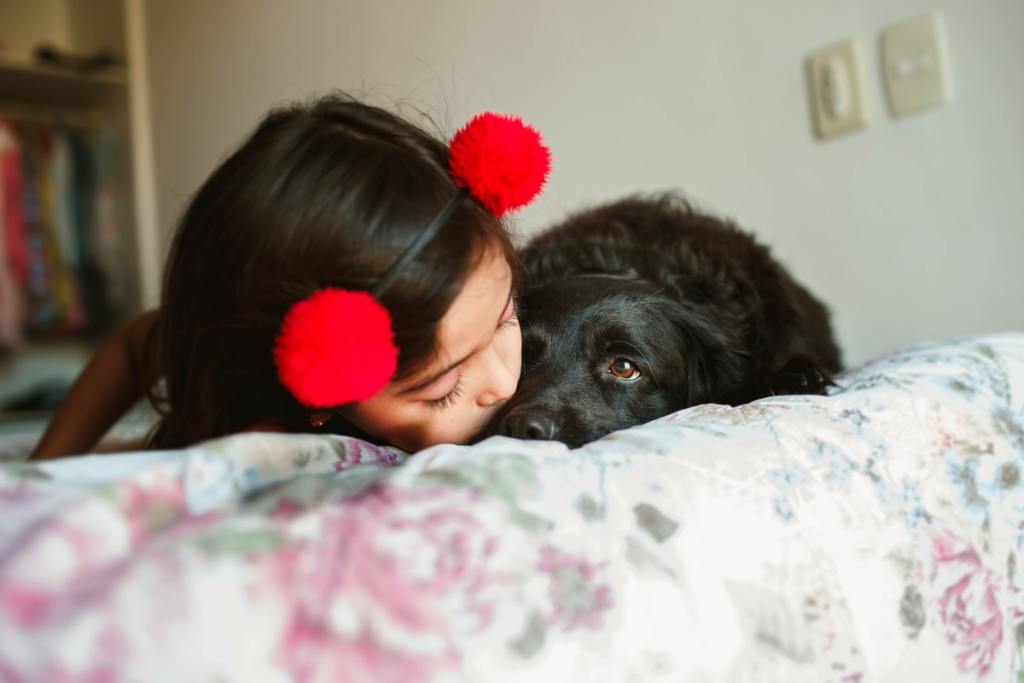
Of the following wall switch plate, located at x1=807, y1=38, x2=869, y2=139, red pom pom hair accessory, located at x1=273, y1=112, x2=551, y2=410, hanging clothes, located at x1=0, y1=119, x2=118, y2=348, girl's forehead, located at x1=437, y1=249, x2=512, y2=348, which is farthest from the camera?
hanging clothes, located at x1=0, y1=119, x2=118, y2=348

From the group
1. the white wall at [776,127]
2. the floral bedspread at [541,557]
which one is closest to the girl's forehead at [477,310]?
the floral bedspread at [541,557]

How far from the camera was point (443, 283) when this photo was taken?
74 centimetres

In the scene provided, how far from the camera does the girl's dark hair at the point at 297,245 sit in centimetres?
71

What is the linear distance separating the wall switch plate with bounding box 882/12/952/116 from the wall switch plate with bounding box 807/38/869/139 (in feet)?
0.16

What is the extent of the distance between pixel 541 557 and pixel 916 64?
135 cm

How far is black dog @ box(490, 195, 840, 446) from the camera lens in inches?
42.9

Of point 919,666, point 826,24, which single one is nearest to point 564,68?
point 826,24

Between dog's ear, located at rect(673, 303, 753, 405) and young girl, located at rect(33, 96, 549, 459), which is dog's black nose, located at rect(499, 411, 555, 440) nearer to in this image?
young girl, located at rect(33, 96, 549, 459)

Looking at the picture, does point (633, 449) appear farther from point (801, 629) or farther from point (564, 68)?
point (564, 68)

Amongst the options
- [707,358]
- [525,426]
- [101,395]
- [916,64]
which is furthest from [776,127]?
[101,395]

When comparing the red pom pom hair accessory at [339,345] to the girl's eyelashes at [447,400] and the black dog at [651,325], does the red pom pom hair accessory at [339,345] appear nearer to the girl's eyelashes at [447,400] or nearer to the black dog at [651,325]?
the girl's eyelashes at [447,400]

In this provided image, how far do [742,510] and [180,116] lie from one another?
3739mm

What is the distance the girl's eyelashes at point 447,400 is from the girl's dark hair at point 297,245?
8 centimetres

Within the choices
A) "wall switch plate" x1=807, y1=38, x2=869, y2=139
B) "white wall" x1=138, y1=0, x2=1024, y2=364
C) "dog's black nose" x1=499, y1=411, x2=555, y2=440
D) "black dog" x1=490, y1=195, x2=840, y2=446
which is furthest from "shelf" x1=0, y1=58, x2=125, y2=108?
"dog's black nose" x1=499, y1=411, x2=555, y2=440
